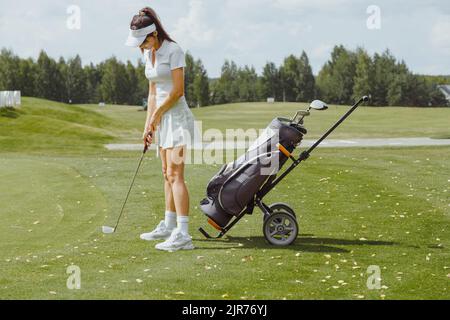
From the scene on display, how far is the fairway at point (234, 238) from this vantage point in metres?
6.10

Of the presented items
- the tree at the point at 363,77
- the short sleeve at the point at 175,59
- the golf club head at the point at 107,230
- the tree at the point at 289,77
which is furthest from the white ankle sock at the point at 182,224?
the tree at the point at 289,77

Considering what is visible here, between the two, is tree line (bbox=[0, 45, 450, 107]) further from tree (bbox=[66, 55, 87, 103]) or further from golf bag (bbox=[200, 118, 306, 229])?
golf bag (bbox=[200, 118, 306, 229])

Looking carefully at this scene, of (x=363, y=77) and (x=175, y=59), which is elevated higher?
(x=363, y=77)

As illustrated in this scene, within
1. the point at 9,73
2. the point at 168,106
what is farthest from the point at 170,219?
the point at 9,73

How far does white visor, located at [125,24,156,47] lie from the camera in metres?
7.33

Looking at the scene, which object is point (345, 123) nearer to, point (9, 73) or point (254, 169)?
point (254, 169)

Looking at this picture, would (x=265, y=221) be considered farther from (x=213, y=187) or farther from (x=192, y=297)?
(x=192, y=297)

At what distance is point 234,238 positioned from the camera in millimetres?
8203

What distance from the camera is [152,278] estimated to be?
6.34 m

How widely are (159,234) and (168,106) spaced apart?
5.04 feet

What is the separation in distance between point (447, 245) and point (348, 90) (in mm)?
75984

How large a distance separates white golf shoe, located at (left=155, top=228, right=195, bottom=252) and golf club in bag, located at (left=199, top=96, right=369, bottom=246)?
0.41m

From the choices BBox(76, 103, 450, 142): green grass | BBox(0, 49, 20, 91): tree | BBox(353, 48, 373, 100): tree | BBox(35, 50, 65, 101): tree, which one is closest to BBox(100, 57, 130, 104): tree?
BBox(35, 50, 65, 101): tree
